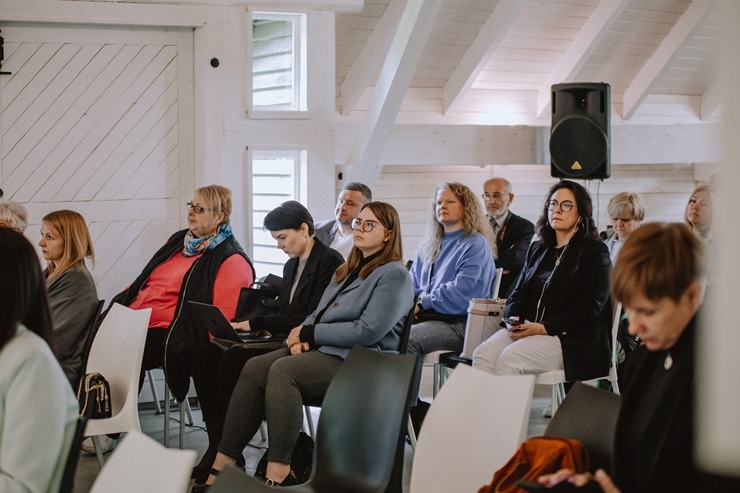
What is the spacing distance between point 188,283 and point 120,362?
90 centimetres

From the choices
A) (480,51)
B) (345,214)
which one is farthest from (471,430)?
(480,51)

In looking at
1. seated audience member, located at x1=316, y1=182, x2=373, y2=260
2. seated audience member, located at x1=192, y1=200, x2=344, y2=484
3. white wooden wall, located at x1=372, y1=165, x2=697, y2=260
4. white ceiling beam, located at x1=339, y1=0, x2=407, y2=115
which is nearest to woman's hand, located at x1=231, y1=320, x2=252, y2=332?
seated audience member, located at x1=192, y1=200, x2=344, y2=484

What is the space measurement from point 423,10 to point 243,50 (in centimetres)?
109

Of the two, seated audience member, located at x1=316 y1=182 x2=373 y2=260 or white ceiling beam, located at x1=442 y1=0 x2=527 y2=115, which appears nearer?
seated audience member, located at x1=316 y1=182 x2=373 y2=260

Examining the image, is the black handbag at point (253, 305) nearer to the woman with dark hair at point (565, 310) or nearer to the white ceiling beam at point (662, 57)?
the woman with dark hair at point (565, 310)

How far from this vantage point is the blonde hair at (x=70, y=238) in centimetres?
398

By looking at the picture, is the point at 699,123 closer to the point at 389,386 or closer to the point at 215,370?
the point at 215,370

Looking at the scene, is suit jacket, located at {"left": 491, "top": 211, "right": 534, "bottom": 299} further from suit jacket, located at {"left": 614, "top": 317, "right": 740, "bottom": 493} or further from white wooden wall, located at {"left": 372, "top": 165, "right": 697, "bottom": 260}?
suit jacket, located at {"left": 614, "top": 317, "right": 740, "bottom": 493}

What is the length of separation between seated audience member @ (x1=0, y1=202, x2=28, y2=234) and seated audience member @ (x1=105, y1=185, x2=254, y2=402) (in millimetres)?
714

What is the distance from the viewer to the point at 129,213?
5.45 meters

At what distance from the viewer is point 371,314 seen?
3.55 m

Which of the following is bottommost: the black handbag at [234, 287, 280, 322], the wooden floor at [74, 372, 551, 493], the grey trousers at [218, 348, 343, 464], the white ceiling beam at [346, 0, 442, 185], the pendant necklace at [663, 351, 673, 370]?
the wooden floor at [74, 372, 551, 493]

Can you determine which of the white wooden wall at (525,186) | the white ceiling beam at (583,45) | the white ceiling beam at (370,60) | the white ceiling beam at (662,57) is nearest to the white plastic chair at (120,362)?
the white ceiling beam at (370,60)

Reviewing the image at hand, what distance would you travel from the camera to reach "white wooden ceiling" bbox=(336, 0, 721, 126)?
21.3ft
